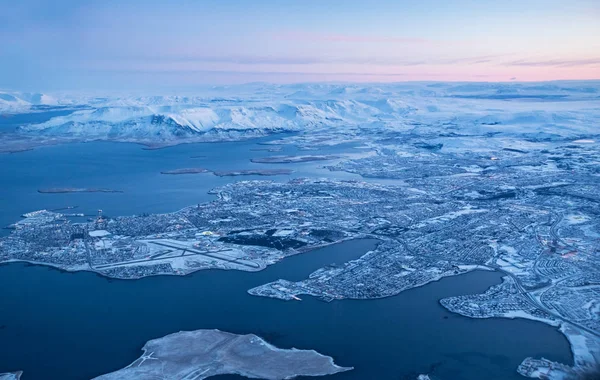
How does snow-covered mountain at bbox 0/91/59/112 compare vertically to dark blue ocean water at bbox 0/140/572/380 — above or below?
above

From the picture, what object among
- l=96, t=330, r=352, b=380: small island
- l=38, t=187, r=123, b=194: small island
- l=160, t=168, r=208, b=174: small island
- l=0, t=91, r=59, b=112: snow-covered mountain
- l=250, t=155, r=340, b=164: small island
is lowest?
l=96, t=330, r=352, b=380: small island

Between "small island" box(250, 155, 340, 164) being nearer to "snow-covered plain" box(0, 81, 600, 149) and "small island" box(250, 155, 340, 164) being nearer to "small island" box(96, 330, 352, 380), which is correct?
"snow-covered plain" box(0, 81, 600, 149)

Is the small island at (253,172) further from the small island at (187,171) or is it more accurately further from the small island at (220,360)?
the small island at (220,360)

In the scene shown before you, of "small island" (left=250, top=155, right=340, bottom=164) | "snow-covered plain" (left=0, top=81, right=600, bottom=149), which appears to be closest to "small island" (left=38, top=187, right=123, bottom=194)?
"small island" (left=250, top=155, right=340, bottom=164)

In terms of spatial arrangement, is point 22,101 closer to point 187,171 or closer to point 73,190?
point 187,171

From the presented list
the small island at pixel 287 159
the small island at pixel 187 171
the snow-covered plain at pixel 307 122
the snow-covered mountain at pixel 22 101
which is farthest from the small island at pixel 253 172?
the snow-covered mountain at pixel 22 101

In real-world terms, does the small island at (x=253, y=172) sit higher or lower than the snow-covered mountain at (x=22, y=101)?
lower
